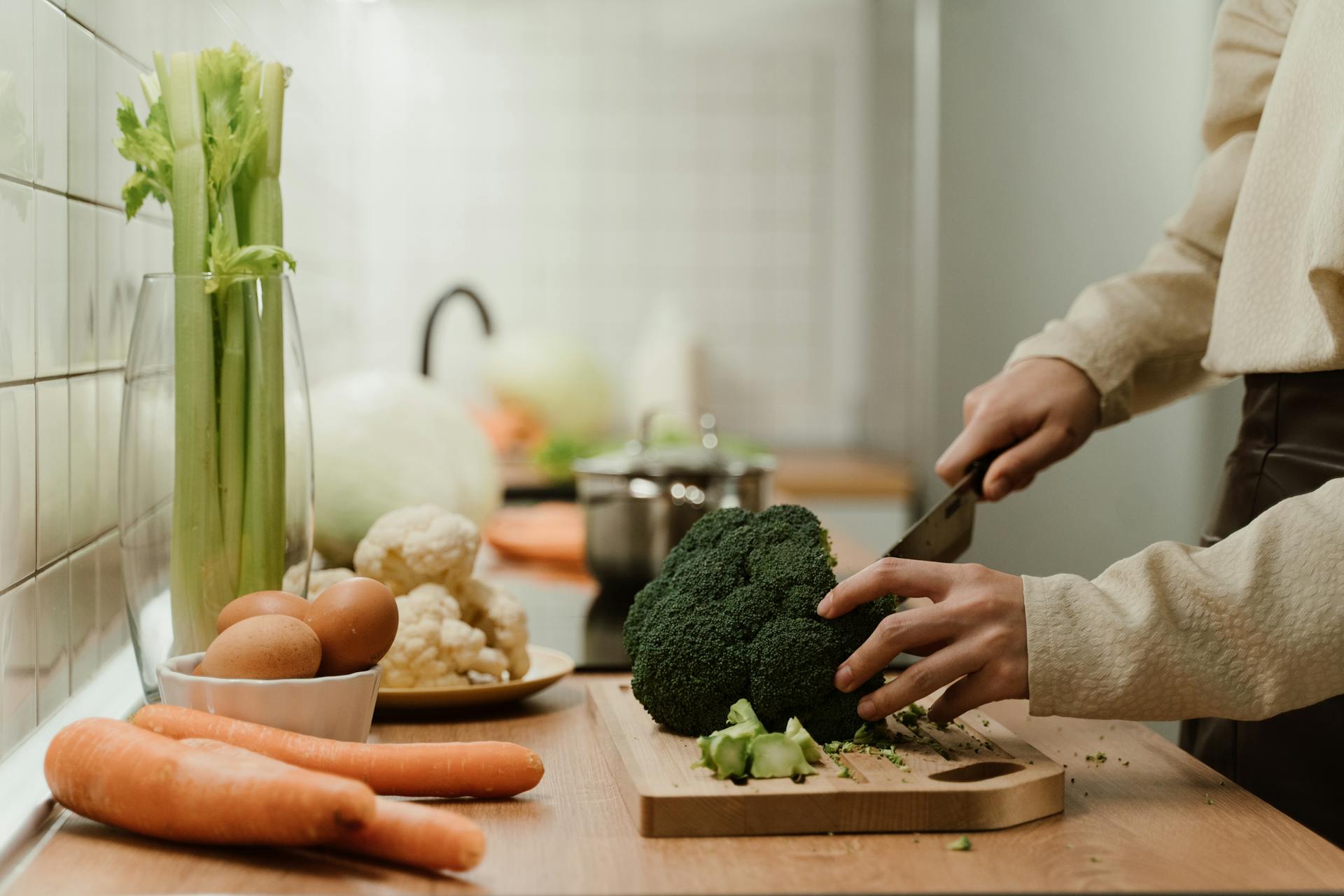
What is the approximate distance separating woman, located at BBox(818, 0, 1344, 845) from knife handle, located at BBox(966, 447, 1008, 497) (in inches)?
0.6

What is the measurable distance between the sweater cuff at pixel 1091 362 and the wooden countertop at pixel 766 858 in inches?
19.6

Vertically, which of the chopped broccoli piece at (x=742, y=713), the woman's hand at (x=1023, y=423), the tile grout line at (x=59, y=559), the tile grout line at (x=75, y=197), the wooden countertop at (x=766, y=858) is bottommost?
the wooden countertop at (x=766, y=858)

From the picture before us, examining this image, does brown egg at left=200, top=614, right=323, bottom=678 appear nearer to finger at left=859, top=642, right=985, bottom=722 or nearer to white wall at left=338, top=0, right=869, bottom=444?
finger at left=859, top=642, right=985, bottom=722

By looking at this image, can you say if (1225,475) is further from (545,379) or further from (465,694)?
(545,379)

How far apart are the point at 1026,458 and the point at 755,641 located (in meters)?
0.46

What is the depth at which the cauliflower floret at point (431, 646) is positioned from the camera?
1000mm

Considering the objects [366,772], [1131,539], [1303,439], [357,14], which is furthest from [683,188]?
[366,772]

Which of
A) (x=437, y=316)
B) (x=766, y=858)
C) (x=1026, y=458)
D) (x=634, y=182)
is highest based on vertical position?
(x=634, y=182)

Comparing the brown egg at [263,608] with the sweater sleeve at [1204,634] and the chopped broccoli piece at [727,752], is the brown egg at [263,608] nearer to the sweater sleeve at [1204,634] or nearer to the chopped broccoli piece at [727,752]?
the chopped broccoli piece at [727,752]

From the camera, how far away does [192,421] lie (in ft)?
2.97

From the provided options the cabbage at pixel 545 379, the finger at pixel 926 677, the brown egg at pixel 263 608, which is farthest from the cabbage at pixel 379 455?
the cabbage at pixel 545 379

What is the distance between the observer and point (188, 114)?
0.91 meters

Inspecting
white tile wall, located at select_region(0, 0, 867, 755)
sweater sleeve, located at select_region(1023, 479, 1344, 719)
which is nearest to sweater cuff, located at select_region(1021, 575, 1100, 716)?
sweater sleeve, located at select_region(1023, 479, 1344, 719)

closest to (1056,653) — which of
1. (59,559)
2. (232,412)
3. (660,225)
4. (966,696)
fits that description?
(966,696)
